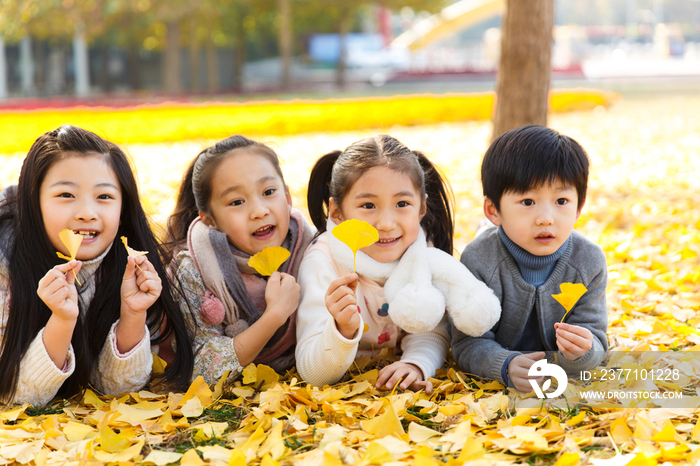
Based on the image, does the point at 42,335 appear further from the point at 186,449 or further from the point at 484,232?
the point at 484,232

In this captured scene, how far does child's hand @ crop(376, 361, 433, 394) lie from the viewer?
2.31 meters

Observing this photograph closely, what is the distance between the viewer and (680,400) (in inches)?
83.4

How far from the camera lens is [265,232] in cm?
262

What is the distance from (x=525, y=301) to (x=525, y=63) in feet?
9.09

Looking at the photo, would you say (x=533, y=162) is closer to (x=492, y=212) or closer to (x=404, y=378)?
(x=492, y=212)

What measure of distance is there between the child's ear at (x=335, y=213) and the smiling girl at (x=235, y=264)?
0.61 feet

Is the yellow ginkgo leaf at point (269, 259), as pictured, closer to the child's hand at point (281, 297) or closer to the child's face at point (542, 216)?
the child's hand at point (281, 297)

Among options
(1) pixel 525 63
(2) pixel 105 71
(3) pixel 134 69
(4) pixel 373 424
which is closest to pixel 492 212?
(4) pixel 373 424

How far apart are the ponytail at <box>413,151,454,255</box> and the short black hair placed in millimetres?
329

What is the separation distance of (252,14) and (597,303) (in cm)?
2832

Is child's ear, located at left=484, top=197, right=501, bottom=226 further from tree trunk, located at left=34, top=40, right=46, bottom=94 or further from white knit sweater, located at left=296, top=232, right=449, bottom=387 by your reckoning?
tree trunk, located at left=34, top=40, right=46, bottom=94

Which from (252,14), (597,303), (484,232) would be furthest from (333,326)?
(252,14)

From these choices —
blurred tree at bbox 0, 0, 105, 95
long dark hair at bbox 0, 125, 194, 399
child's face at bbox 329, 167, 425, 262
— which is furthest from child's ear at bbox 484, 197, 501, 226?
blurred tree at bbox 0, 0, 105, 95

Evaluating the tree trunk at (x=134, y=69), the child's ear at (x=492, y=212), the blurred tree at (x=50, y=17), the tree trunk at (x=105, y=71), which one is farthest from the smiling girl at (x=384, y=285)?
the tree trunk at (x=105, y=71)
